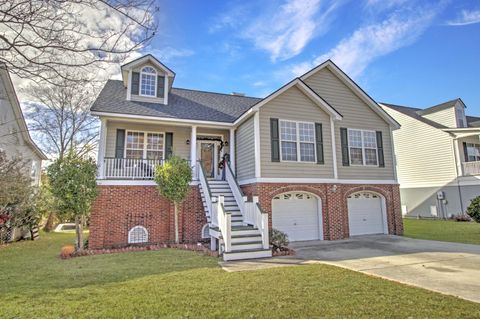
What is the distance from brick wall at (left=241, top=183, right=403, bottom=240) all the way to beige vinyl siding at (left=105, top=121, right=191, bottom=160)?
142 inches

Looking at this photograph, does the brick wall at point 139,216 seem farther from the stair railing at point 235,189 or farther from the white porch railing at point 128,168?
the stair railing at point 235,189

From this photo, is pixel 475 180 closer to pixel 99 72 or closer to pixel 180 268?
pixel 180 268

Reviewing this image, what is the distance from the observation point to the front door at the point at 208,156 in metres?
14.2

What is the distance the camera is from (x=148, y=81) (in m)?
13.5

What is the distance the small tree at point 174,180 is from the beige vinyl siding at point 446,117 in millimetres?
21610

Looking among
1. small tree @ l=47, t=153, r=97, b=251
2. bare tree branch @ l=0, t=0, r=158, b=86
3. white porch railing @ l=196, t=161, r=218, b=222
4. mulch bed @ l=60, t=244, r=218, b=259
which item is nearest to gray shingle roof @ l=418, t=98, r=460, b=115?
white porch railing @ l=196, t=161, r=218, b=222

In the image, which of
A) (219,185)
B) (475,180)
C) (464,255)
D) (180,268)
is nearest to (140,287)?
(180,268)

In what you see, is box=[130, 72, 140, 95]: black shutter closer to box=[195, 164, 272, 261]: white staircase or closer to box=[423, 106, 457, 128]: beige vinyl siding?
box=[195, 164, 272, 261]: white staircase

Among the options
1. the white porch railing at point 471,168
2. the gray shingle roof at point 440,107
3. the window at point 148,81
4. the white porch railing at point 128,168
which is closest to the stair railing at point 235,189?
the white porch railing at point 128,168

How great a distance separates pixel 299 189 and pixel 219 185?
137 inches

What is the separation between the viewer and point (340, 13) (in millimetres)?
10117

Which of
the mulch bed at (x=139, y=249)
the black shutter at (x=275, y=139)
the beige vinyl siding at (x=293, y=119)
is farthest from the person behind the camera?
the black shutter at (x=275, y=139)

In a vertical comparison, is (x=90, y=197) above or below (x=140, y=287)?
above

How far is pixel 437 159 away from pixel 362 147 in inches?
464
